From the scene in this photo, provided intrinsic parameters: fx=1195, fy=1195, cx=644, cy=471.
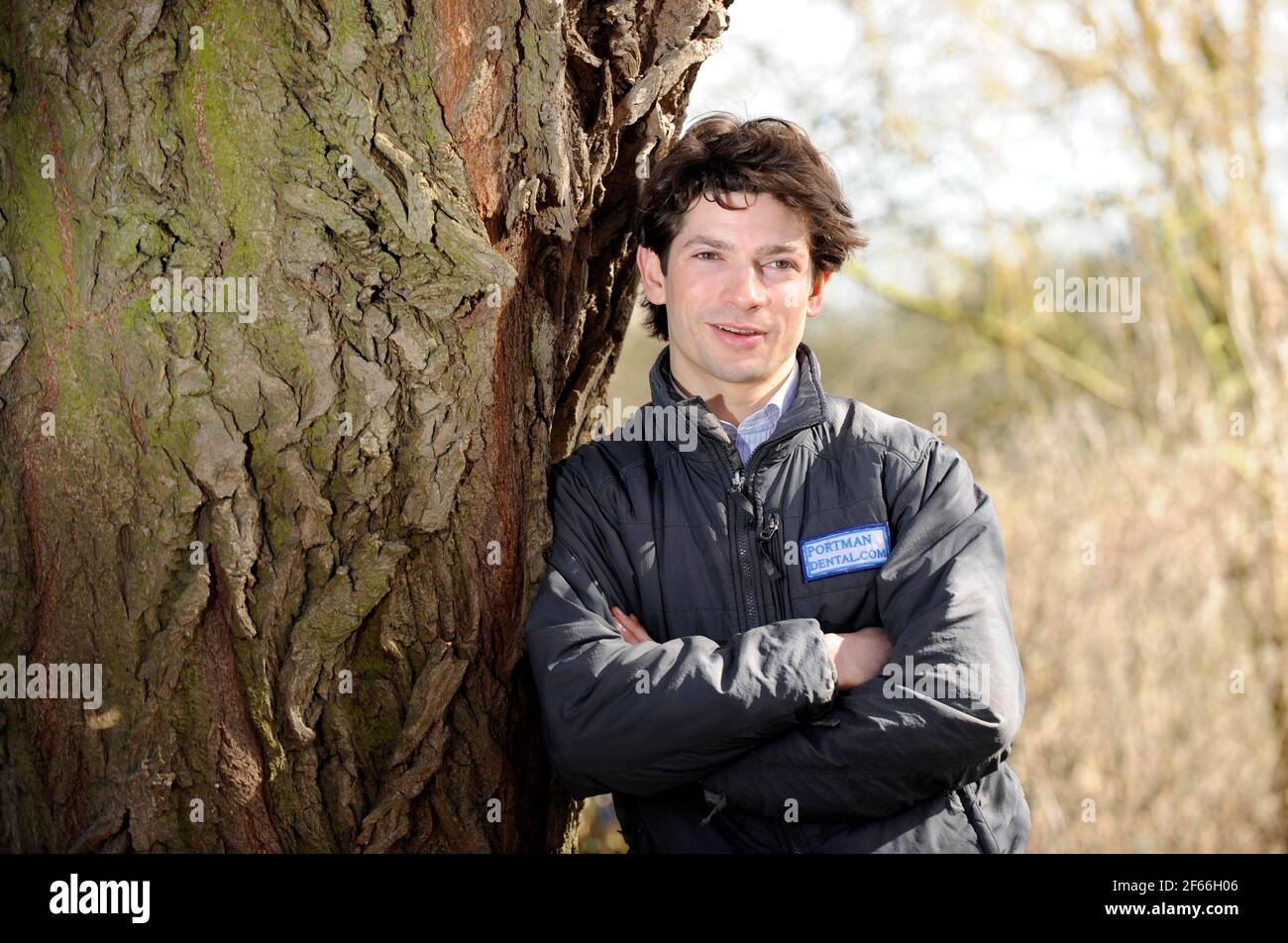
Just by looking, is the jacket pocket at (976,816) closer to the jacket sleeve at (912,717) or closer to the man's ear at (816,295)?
the jacket sleeve at (912,717)

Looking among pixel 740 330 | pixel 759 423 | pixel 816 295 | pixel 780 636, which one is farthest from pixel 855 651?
pixel 816 295

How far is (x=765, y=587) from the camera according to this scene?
2586mm

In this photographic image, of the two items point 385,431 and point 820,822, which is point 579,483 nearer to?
point 385,431

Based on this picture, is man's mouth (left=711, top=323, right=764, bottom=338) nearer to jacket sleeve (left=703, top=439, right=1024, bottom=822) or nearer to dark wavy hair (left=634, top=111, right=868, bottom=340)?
dark wavy hair (left=634, top=111, right=868, bottom=340)

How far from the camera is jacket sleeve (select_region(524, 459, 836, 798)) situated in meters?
2.32

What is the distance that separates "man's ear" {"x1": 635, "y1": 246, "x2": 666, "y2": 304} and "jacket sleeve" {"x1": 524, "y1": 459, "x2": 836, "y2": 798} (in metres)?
0.83

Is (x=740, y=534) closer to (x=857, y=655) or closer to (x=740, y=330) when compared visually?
(x=857, y=655)

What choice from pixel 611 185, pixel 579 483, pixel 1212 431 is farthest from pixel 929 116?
pixel 579 483

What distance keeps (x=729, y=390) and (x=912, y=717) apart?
2.86 ft

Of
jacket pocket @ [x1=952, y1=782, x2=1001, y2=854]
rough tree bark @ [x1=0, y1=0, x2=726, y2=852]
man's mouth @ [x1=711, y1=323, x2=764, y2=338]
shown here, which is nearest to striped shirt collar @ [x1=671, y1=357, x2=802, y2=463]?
man's mouth @ [x1=711, y1=323, x2=764, y2=338]

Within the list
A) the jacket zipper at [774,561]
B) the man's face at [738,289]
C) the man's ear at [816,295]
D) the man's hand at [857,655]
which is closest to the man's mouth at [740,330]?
the man's face at [738,289]

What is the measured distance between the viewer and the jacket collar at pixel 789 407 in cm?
266
